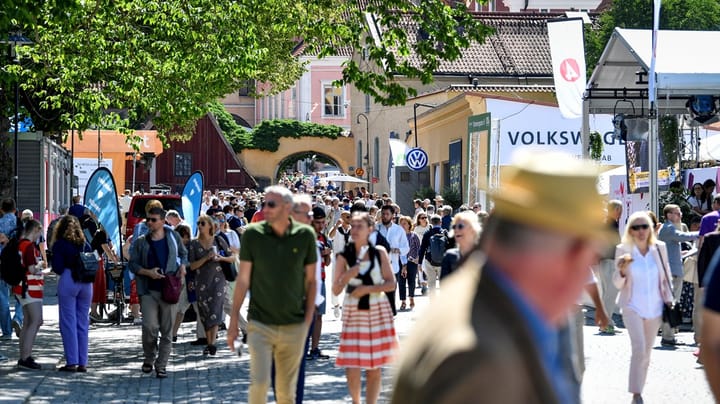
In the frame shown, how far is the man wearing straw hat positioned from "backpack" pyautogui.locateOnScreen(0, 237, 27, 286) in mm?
11967

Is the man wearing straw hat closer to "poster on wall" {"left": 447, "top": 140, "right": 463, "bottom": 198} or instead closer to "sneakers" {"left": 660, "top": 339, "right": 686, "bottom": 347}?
"sneakers" {"left": 660, "top": 339, "right": 686, "bottom": 347}

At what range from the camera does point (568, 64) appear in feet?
79.4

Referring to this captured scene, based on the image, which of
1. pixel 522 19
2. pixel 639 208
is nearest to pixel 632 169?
pixel 639 208

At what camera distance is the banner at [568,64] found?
949 inches

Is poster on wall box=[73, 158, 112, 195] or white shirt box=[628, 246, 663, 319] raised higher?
poster on wall box=[73, 158, 112, 195]

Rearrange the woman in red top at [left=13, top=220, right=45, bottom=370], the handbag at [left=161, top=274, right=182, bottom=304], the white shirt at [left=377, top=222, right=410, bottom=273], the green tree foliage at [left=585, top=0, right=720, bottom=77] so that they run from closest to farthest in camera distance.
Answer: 1. the handbag at [left=161, top=274, right=182, bottom=304]
2. the woman in red top at [left=13, top=220, right=45, bottom=370]
3. the white shirt at [left=377, top=222, right=410, bottom=273]
4. the green tree foliage at [left=585, top=0, right=720, bottom=77]

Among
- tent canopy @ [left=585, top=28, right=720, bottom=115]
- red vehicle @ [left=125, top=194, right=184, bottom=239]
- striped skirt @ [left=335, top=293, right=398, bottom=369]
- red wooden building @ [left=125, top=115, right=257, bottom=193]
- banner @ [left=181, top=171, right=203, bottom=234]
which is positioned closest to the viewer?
striped skirt @ [left=335, top=293, right=398, bottom=369]

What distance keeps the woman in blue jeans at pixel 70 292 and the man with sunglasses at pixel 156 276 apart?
62cm

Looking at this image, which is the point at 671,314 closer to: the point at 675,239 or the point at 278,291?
the point at 278,291

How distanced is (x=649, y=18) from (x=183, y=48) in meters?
39.1

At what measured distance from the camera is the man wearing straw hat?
2385 mm

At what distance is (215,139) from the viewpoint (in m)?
76.3

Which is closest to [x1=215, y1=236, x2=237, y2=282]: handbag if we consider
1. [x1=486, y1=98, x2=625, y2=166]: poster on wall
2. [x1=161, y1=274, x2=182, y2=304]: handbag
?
[x1=161, y1=274, x2=182, y2=304]: handbag

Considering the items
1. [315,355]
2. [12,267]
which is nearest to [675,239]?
[315,355]
